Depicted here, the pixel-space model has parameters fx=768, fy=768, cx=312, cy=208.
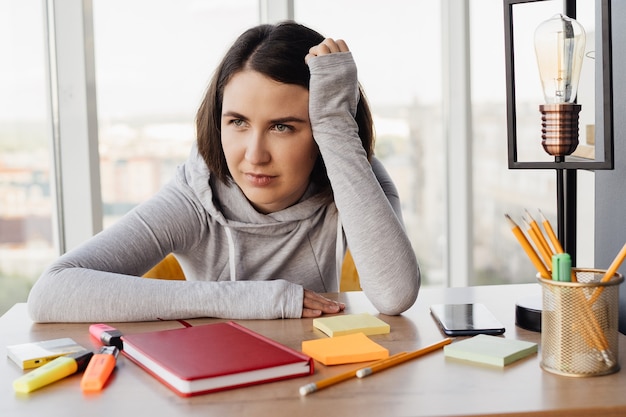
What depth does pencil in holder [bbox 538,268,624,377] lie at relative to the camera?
3.03 feet

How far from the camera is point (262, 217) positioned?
155 centimetres

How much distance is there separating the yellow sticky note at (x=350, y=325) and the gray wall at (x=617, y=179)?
1.28 feet

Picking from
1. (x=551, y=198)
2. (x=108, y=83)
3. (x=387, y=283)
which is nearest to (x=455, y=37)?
(x=551, y=198)

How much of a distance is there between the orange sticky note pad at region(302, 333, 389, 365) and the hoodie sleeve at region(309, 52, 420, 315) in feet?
0.77

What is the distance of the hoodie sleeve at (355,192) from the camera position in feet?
4.39

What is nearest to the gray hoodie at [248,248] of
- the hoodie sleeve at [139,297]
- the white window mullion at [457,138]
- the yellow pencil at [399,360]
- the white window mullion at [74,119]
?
the hoodie sleeve at [139,297]

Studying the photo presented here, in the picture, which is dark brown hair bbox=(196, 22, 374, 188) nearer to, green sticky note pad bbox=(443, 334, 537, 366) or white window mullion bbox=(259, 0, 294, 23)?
green sticky note pad bbox=(443, 334, 537, 366)

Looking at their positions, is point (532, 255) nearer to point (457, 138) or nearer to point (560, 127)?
point (560, 127)

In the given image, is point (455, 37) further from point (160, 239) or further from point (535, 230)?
point (535, 230)

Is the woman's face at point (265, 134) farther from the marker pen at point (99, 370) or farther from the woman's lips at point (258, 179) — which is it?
the marker pen at point (99, 370)

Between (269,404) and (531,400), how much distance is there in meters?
0.29

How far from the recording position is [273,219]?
157 cm

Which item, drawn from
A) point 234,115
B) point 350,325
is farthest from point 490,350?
point 234,115

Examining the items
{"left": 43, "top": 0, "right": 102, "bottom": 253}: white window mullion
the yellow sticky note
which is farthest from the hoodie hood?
{"left": 43, "top": 0, "right": 102, "bottom": 253}: white window mullion
